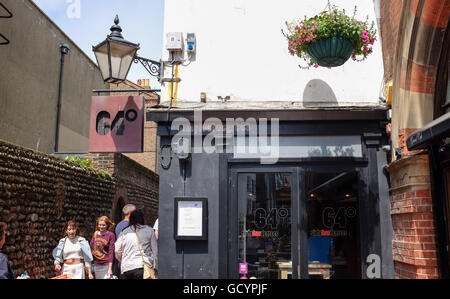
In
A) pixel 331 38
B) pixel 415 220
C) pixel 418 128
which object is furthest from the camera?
pixel 331 38

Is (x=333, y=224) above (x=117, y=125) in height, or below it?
below

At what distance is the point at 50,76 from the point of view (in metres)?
15.4

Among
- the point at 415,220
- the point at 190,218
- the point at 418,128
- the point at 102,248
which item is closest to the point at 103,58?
the point at 190,218

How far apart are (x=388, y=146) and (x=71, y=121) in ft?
46.0

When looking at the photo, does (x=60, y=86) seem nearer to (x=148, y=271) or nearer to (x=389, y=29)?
(x=148, y=271)

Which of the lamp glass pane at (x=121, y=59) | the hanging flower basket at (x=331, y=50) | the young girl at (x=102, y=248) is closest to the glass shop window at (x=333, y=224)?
the hanging flower basket at (x=331, y=50)

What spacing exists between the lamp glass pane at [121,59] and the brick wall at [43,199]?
261cm

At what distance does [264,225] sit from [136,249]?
177 centimetres

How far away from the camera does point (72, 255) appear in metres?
6.83

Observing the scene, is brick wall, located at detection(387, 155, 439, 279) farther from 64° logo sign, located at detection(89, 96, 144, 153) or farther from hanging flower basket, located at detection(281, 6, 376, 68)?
64° logo sign, located at detection(89, 96, 144, 153)

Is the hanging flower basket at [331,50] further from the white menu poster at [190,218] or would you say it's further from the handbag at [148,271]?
the handbag at [148,271]

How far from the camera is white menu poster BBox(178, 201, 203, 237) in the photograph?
5.89 m

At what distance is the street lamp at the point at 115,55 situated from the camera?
6.23m
